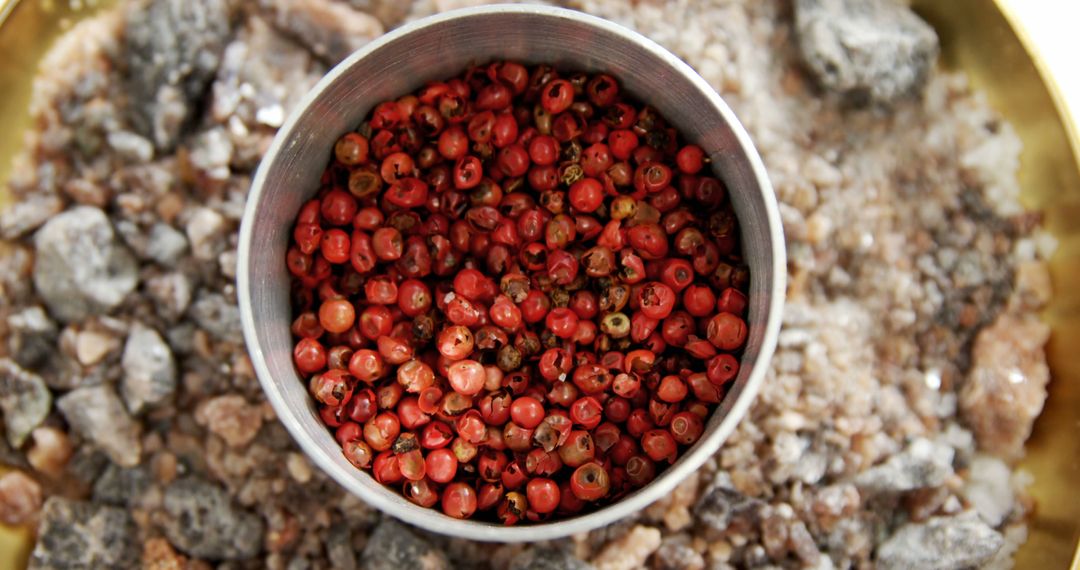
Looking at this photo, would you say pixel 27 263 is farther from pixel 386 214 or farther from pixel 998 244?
pixel 998 244

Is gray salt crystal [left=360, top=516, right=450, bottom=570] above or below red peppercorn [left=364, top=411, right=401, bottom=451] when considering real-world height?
below

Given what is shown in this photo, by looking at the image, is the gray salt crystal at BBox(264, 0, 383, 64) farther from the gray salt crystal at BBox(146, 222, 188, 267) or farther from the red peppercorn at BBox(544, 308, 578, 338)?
the red peppercorn at BBox(544, 308, 578, 338)

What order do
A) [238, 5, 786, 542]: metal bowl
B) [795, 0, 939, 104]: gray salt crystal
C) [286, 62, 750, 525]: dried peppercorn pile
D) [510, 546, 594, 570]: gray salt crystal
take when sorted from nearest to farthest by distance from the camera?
[238, 5, 786, 542]: metal bowl
[286, 62, 750, 525]: dried peppercorn pile
[510, 546, 594, 570]: gray salt crystal
[795, 0, 939, 104]: gray salt crystal

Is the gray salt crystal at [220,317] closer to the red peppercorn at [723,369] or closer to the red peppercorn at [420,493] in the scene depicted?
the red peppercorn at [420,493]

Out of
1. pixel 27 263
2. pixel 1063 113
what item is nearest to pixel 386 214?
pixel 27 263

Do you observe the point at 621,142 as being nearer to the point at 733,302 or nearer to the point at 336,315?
the point at 733,302

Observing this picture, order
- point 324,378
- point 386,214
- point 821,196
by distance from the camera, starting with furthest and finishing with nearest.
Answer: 1. point 821,196
2. point 386,214
3. point 324,378

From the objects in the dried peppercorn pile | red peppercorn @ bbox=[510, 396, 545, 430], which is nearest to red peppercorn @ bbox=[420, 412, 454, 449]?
the dried peppercorn pile
